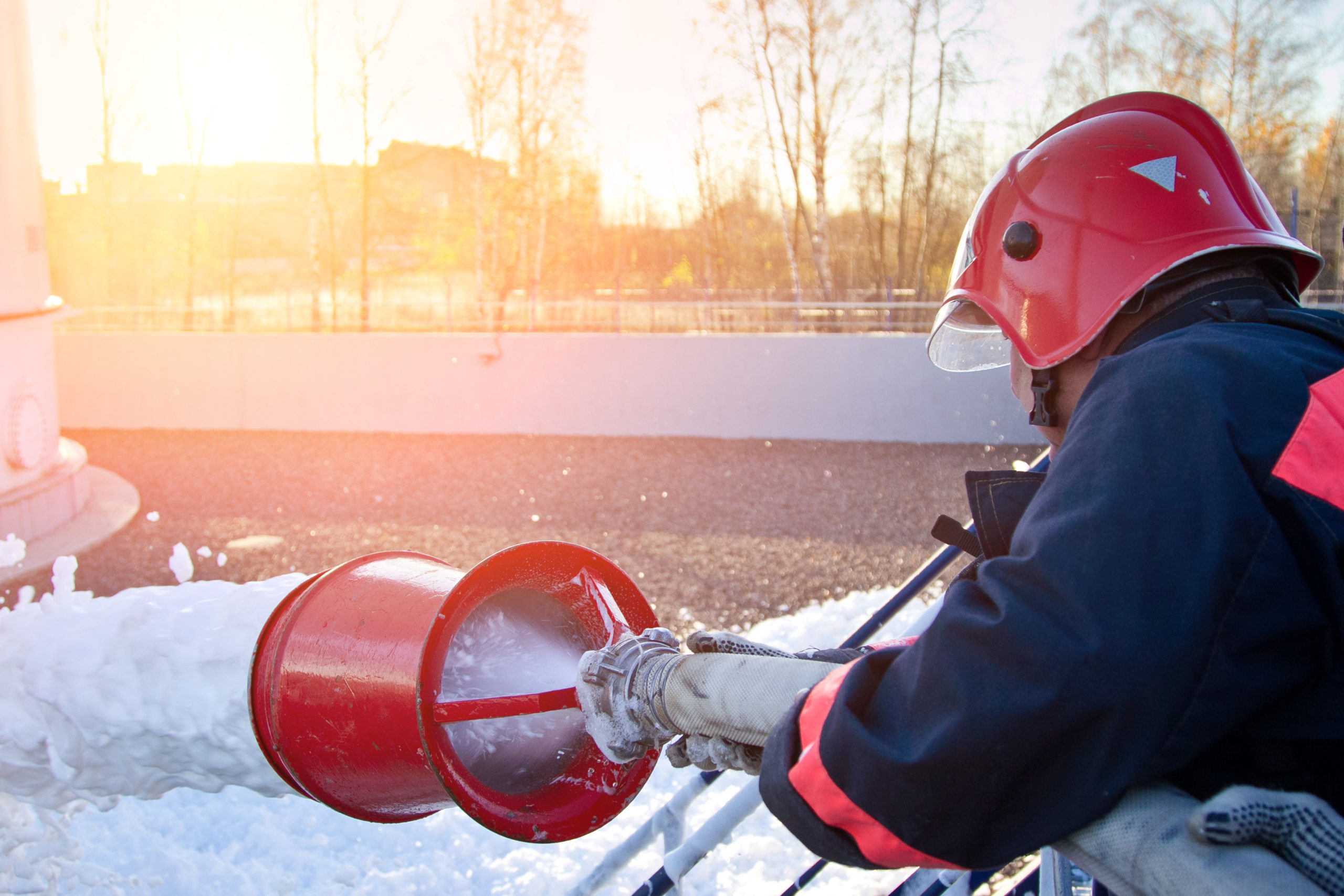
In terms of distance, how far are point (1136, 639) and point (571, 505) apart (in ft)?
23.2

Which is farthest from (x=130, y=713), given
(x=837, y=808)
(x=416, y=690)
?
(x=837, y=808)

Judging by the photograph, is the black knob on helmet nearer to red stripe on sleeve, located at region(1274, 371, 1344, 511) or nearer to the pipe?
red stripe on sleeve, located at region(1274, 371, 1344, 511)

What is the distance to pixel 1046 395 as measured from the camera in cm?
168

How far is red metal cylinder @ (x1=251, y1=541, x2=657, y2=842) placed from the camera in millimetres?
1809

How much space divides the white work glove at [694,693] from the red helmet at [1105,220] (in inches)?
27.6

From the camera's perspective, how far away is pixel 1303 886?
1008mm

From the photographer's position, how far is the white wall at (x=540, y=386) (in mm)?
11109

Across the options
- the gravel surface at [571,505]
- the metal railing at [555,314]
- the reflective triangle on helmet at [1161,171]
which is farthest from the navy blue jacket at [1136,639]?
the metal railing at [555,314]

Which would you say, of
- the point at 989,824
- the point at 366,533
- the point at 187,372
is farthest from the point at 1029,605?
the point at 187,372

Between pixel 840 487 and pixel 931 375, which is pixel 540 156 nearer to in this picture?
pixel 931 375

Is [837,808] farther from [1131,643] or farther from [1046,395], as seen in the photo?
[1046,395]

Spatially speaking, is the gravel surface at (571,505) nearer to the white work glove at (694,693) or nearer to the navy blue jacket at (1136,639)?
the white work glove at (694,693)

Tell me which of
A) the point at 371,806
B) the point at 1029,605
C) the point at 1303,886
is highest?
the point at 1029,605

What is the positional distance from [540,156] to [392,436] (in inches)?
334
